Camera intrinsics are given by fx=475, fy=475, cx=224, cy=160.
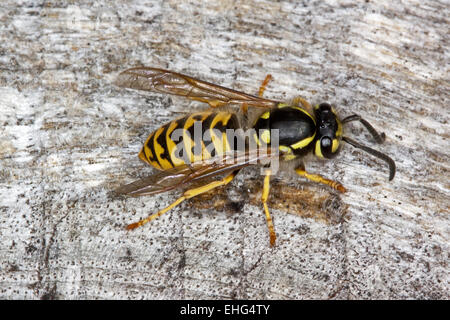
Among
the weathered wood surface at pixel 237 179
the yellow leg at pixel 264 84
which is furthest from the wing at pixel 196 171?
the yellow leg at pixel 264 84

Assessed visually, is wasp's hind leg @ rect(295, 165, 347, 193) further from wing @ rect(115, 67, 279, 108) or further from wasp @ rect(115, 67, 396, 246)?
wing @ rect(115, 67, 279, 108)

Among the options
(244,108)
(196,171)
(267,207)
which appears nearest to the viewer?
(267,207)

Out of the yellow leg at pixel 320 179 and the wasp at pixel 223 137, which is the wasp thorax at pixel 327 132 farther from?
the yellow leg at pixel 320 179

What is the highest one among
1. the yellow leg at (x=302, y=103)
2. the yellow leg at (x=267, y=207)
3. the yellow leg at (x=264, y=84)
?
the yellow leg at (x=264, y=84)

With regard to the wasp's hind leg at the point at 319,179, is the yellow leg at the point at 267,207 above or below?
below

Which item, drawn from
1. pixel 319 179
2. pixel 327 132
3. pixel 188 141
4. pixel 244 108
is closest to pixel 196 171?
pixel 188 141

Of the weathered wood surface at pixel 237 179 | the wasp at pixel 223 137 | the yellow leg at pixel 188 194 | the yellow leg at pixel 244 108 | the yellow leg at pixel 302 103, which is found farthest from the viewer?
the yellow leg at pixel 244 108

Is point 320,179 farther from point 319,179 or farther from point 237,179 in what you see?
point 237,179
